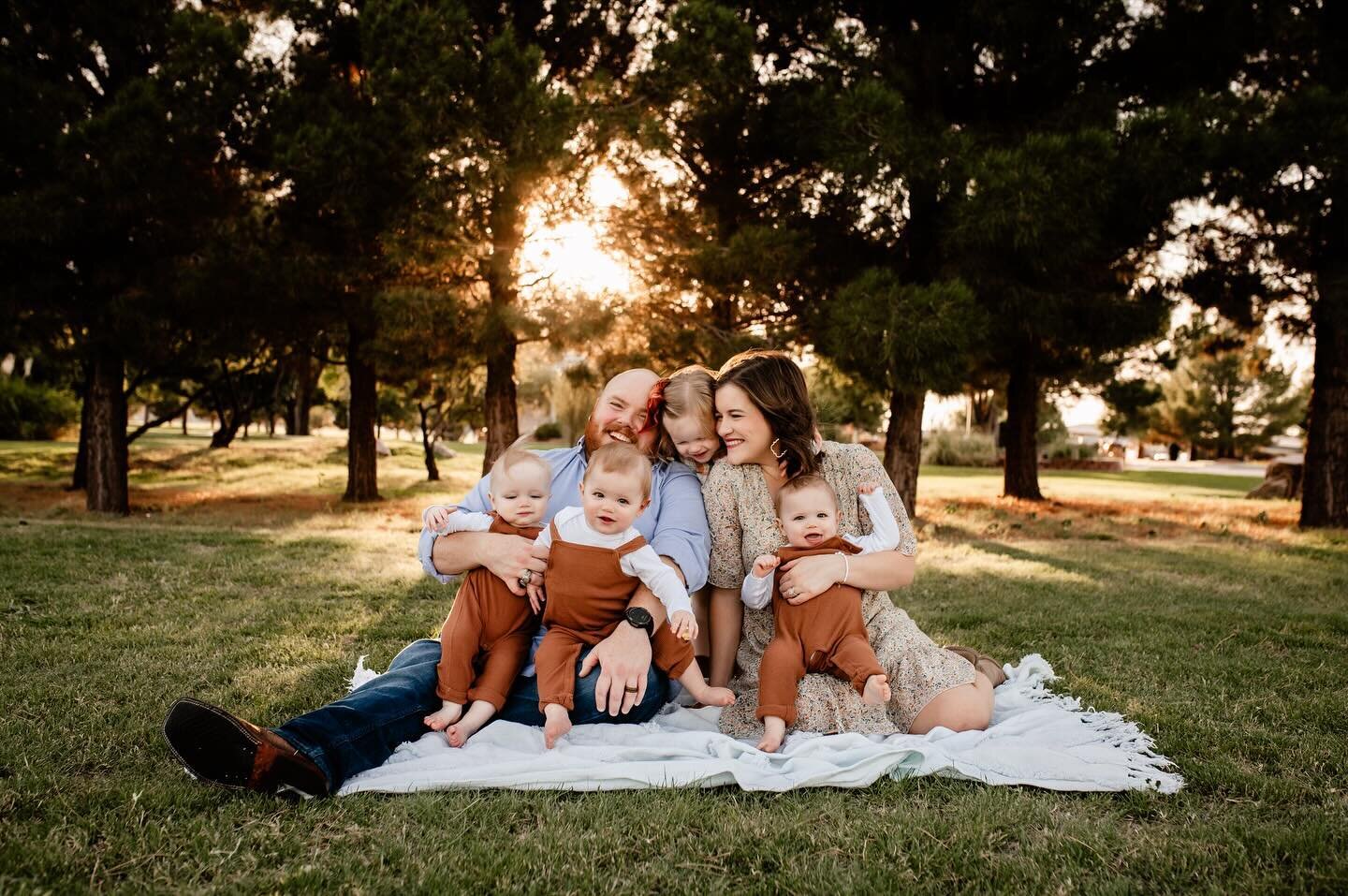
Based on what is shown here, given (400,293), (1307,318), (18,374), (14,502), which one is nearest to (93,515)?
(14,502)

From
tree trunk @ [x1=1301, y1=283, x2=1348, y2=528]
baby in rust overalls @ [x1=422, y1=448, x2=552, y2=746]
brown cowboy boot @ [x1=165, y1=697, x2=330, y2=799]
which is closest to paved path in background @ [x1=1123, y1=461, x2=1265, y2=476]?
tree trunk @ [x1=1301, y1=283, x2=1348, y2=528]

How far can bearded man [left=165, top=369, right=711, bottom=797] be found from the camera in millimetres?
2346

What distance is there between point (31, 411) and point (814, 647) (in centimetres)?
2838

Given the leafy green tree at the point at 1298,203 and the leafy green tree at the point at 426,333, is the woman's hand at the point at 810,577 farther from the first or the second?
the leafy green tree at the point at 1298,203

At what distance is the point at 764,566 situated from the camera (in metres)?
2.99

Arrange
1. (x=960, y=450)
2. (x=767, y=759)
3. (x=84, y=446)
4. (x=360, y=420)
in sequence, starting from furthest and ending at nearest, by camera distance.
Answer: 1. (x=960, y=450)
2. (x=360, y=420)
3. (x=84, y=446)
4. (x=767, y=759)

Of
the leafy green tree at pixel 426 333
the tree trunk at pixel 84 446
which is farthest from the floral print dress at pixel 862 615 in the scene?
the tree trunk at pixel 84 446

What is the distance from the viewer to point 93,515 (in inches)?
419

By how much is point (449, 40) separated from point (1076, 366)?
11669mm

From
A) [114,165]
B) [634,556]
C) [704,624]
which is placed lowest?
[704,624]

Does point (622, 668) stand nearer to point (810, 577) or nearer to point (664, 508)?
point (664, 508)

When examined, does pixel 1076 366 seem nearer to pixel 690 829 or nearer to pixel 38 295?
pixel 690 829

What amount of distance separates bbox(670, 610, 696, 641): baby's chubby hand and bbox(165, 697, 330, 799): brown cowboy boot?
1178 mm

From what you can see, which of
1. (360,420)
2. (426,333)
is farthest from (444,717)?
(360,420)
